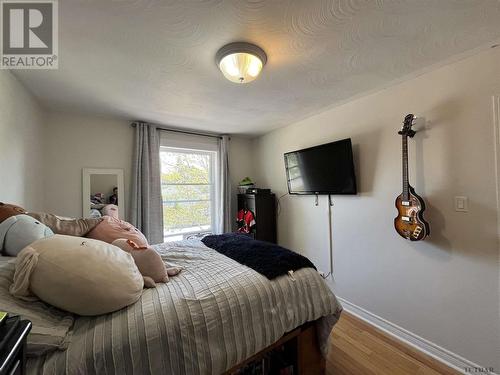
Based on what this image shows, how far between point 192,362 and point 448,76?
258cm

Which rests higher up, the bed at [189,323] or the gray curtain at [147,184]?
the gray curtain at [147,184]

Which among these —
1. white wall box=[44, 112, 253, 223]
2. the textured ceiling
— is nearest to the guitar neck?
the textured ceiling

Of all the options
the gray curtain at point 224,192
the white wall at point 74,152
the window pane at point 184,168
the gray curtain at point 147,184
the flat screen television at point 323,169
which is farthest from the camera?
the gray curtain at point 224,192

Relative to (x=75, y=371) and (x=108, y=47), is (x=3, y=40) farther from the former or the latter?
(x=75, y=371)

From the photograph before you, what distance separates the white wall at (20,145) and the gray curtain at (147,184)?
928 mm

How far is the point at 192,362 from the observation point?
3.22ft

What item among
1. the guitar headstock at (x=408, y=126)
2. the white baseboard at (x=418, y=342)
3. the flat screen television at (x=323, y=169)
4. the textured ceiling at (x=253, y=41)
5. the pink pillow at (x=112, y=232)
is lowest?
the white baseboard at (x=418, y=342)

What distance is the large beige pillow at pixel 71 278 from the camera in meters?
0.84

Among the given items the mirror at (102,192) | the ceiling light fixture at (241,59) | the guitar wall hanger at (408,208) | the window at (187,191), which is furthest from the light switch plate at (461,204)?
the mirror at (102,192)

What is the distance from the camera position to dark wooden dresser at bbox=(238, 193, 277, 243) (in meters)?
3.22

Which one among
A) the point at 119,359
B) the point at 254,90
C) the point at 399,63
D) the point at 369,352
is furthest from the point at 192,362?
the point at 399,63

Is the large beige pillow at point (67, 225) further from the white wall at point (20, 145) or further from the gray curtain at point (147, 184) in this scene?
the gray curtain at point (147, 184)

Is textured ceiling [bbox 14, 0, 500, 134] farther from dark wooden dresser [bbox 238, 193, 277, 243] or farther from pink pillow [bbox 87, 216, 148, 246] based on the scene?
dark wooden dresser [bbox 238, 193, 277, 243]

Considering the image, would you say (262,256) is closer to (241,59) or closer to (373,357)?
(373,357)
